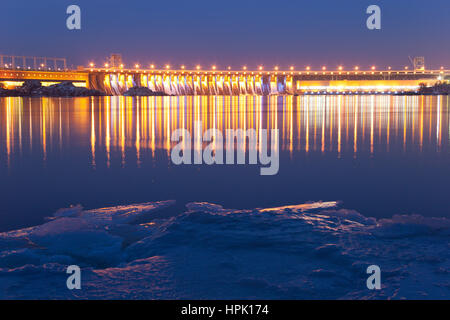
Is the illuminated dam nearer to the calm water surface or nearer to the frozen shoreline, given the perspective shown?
the calm water surface

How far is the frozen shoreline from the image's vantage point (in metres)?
3.47

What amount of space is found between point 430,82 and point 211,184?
11320 centimetres

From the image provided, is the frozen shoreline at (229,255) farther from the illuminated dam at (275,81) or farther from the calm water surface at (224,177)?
the illuminated dam at (275,81)

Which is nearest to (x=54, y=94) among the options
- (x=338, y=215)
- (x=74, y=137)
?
(x=74, y=137)

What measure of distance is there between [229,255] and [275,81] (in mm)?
114600

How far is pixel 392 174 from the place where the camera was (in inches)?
302

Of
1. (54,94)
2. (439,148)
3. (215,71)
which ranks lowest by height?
(439,148)

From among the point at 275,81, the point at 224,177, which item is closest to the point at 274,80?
the point at 275,81

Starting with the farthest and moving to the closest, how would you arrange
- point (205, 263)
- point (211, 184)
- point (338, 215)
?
1. point (211, 184)
2. point (338, 215)
3. point (205, 263)

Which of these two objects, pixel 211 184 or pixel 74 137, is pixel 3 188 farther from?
pixel 74 137

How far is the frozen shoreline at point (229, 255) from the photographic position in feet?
11.4

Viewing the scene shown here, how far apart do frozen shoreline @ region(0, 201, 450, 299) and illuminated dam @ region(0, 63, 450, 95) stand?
100110 mm

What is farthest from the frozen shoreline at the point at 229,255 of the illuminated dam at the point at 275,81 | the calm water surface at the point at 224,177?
the illuminated dam at the point at 275,81

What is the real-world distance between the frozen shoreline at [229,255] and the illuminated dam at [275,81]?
10011 cm
